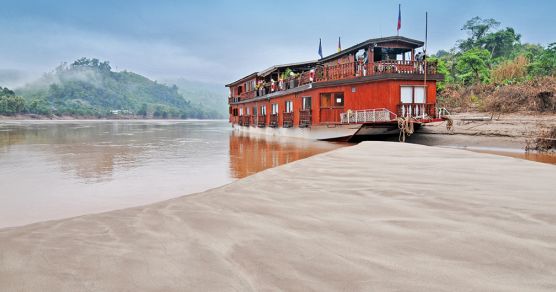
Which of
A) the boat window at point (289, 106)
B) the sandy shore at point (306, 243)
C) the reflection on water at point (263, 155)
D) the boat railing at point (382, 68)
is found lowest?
the reflection on water at point (263, 155)

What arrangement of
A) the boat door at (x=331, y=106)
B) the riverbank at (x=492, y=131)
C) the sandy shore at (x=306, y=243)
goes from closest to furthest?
the sandy shore at (x=306, y=243)
the riverbank at (x=492, y=131)
the boat door at (x=331, y=106)

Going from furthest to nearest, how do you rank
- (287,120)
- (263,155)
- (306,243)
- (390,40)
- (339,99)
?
1. (287,120)
2. (339,99)
3. (390,40)
4. (263,155)
5. (306,243)

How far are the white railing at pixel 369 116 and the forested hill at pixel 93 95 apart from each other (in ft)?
351

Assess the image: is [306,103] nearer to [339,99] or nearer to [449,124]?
[339,99]

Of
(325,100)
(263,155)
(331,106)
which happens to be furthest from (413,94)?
(263,155)

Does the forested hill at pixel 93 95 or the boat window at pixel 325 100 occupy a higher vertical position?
the forested hill at pixel 93 95

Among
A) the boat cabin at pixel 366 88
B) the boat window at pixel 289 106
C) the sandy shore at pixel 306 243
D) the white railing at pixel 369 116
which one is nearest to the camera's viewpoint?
the sandy shore at pixel 306 243

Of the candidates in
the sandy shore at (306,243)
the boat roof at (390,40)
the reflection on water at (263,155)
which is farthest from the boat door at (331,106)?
the sandy shore at (306,243)

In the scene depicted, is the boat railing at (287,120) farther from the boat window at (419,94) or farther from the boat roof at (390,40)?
the boat window at (419,94)

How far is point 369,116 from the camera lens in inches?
720

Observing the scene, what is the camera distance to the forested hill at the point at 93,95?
4623 inches

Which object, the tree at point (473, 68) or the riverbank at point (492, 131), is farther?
the tree at point (473, 68)

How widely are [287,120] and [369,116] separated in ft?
28.4

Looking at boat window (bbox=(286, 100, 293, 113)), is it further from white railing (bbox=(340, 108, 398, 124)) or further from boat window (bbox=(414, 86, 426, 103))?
boat window (bbox=(414, 86, 426, 103))
